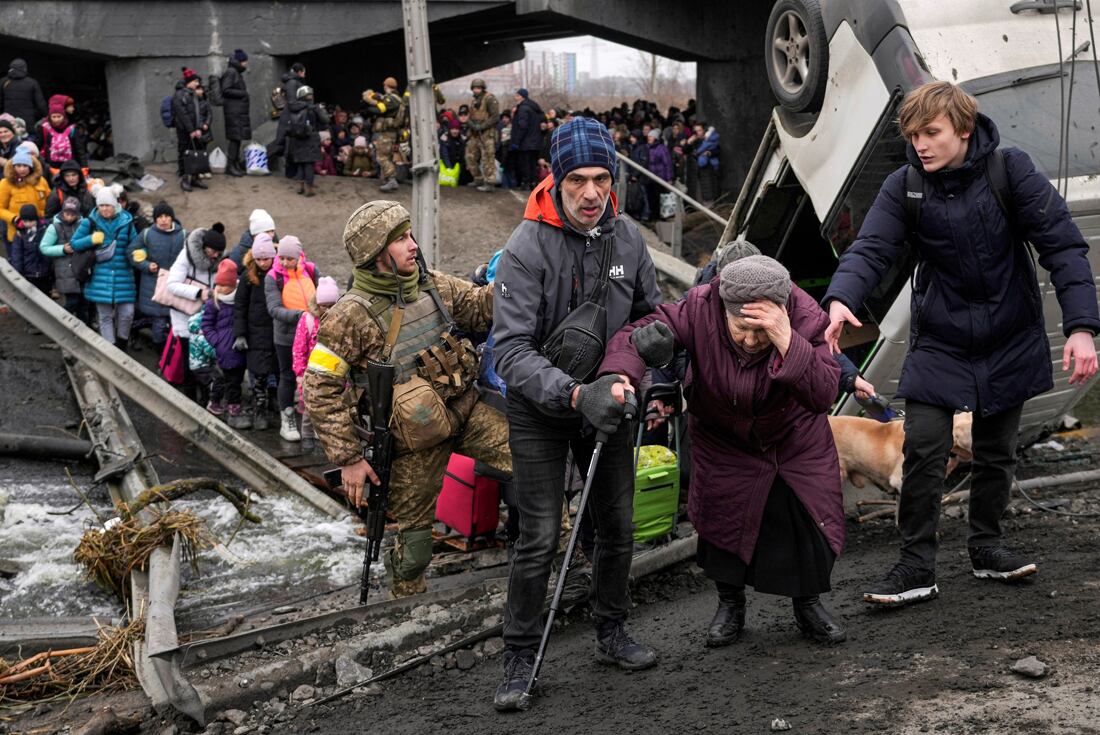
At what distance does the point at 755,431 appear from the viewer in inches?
175

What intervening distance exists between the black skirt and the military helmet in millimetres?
2061

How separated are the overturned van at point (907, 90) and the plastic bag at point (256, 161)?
508 inches

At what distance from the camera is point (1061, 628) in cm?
443

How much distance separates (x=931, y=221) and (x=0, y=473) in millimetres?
6768

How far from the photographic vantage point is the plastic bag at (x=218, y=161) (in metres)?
18.9

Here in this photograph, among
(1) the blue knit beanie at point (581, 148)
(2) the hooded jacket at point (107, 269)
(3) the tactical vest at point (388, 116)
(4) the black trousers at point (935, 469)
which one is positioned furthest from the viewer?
(3) the tactical vest at point (388, 116)

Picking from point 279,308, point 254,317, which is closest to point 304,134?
point 254,317

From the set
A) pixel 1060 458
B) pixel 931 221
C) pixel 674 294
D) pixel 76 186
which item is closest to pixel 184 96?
pixel 76 186

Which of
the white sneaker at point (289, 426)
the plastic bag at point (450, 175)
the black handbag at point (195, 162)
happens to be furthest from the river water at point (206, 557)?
the plastic bag at point (450, 175)

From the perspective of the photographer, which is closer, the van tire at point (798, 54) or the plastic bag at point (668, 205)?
the van tire at point (798, 54)

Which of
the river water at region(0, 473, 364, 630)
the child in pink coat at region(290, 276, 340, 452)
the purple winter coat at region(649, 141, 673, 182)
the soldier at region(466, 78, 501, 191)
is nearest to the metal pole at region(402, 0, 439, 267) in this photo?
the child in pink coat at region(290, 276, 340, 452)

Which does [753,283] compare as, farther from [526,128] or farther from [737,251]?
[526,128]

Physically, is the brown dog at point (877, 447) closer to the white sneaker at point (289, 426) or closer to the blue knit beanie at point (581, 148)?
the blue knit beanie at point (581, 148)

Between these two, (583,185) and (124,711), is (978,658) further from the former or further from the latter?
(124,711)
